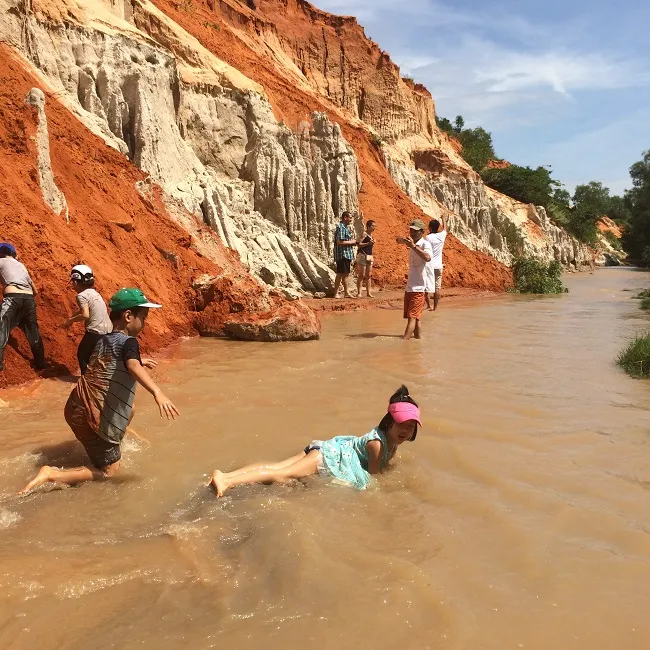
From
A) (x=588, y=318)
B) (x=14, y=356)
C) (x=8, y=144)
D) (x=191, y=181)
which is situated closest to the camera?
(x=14, y=356)

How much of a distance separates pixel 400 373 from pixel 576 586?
402cm

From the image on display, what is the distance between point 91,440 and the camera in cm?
359

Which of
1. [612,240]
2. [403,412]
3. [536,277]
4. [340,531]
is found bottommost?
[340,531]

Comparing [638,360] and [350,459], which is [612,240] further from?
[350,459]

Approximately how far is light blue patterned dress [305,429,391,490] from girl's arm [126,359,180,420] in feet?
3.02

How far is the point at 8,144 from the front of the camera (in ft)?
24.4

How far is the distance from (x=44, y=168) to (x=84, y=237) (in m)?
1.02

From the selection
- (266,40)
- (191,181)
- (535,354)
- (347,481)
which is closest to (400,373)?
(535,354)

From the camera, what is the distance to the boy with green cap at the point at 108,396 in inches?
140

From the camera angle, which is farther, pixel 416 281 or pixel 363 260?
pixel 363 260

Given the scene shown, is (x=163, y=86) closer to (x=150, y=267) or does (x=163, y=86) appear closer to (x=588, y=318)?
(x=150, y=267)

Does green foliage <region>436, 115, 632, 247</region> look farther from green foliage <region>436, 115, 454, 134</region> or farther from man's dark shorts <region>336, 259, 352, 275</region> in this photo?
man's dark shorts <region>336, 259, 352, 275</region>

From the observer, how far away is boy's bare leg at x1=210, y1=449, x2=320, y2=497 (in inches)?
130

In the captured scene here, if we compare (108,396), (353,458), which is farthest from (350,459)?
(108,396)
